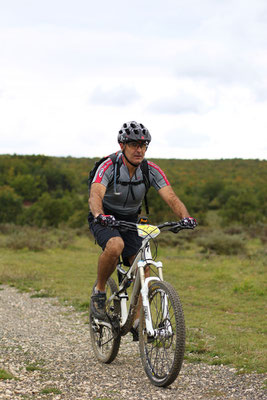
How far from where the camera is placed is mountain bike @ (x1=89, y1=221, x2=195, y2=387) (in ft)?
14.6

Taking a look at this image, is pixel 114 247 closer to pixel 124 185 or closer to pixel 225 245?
pixel 124 185

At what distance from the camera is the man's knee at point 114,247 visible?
515 centimetres

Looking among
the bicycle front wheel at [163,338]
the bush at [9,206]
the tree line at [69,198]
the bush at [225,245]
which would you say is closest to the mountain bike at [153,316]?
the bicycle front wheel at [163,338]

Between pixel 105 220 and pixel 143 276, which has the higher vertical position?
pixel 105 220

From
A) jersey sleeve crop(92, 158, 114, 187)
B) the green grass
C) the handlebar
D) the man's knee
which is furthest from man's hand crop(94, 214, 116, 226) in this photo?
the green grass

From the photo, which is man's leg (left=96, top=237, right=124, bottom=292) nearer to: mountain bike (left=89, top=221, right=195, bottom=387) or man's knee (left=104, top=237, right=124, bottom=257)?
man's knee (left=104, top=237, right=124, bottom=257)

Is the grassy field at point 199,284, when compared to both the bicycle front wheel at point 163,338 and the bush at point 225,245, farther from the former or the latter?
the bicycle front wheel at point 163,338

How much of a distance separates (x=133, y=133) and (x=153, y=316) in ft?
6.01

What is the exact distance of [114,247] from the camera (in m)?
5.15

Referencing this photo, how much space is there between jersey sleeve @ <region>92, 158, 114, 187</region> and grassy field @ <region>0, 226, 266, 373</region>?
2339 millimetres

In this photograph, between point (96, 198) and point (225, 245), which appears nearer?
point (96, 198)

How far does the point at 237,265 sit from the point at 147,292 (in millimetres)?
12330

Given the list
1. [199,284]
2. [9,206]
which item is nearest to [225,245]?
[199,284]

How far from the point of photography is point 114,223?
4.88 m
